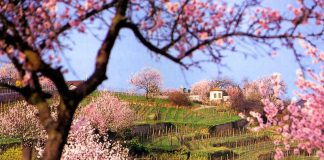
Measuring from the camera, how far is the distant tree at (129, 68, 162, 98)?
275ft

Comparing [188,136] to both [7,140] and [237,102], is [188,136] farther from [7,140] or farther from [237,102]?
[7,140]

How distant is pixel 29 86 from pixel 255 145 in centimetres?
5553

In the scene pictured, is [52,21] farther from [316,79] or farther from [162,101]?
[162,101]

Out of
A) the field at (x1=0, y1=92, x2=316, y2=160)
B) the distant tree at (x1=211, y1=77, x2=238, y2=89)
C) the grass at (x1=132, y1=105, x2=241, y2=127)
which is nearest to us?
the field at (x1=0, y1=92, x2=316, y2=160)

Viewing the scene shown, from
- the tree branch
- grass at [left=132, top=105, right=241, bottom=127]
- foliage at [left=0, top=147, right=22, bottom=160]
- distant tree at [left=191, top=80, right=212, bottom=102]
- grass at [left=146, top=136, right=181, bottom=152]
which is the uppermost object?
distant tree at [left=191, top=80, right=212, bottom=102]

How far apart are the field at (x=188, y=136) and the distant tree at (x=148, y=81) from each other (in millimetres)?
6645

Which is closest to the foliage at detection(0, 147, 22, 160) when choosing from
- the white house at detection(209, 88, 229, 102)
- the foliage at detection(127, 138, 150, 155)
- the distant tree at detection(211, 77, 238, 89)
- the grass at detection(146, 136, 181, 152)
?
the foliage at detection(127, 138, 150, 155)

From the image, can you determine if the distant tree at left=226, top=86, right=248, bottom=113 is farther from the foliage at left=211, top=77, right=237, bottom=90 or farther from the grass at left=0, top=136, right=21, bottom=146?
the grass at left=0, top=136, right=21, bottom=146

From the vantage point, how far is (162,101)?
7619 cm

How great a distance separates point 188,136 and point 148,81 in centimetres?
2759

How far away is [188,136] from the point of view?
57938 millimetres

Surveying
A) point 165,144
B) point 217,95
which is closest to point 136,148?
point 165,144

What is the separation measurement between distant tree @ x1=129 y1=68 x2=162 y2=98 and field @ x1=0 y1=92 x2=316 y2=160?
6.65 m

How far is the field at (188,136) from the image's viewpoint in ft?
153
